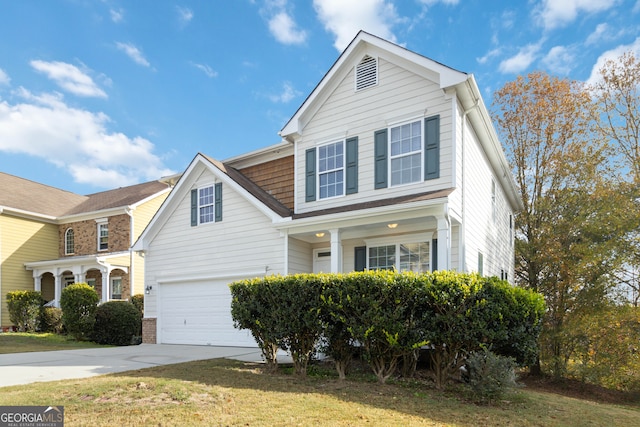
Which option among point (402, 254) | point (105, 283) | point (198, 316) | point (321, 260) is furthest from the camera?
point (105, 283)

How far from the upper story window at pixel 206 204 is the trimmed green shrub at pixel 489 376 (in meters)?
9.30

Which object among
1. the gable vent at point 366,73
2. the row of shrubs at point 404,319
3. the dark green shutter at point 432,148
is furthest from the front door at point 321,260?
the gable vent at point 366,73

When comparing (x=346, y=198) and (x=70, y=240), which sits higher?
(x=346, y=198)

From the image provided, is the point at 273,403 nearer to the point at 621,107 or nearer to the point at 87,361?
the point at 87,361

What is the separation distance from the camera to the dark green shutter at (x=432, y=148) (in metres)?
10.2

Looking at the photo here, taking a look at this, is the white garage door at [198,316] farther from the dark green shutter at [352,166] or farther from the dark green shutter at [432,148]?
the dark green shutter at [432,148]

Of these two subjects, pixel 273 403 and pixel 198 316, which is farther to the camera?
pixel 198 316

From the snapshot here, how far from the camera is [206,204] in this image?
557 inches

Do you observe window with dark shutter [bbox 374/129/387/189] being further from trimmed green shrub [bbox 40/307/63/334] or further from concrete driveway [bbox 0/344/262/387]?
trimmed green shrub [bbox 40/307/63/334]

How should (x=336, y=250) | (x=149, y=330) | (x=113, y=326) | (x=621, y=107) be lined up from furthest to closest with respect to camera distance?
1. (x=621, y=107)
2. (x=113, y=326)
3. (x=149, y=330)
4. (x=336, y=250)

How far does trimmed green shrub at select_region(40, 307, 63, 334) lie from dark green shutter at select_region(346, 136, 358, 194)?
1524cm

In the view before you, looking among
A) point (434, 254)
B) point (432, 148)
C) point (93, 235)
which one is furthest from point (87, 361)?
point (93, 235)

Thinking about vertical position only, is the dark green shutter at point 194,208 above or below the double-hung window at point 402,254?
above

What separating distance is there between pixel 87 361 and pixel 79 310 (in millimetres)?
7453
